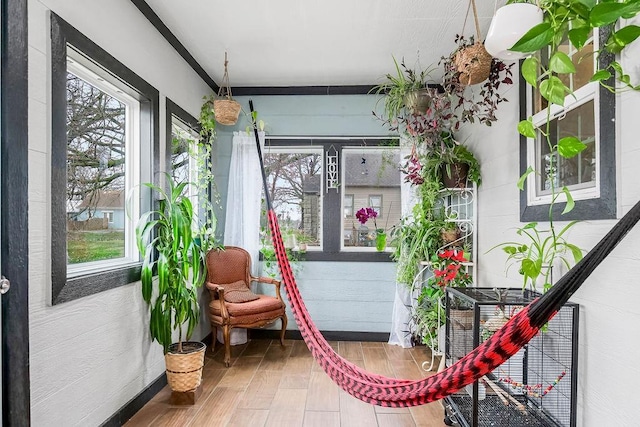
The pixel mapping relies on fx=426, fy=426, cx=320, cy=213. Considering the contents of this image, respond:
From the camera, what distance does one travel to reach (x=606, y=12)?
48.3 inches

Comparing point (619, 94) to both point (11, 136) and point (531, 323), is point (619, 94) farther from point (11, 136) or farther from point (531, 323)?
point (11, 136)

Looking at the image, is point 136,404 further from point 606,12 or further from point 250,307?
point 606,12

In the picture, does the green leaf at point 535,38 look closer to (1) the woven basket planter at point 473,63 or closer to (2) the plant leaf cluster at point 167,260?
(1) the woven basket planter at point 473,63

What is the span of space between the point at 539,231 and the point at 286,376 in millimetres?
1909

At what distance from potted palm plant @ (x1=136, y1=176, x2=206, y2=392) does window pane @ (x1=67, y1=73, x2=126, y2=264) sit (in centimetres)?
17

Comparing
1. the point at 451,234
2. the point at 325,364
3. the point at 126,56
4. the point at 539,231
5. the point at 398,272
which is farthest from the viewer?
the point at 398,272

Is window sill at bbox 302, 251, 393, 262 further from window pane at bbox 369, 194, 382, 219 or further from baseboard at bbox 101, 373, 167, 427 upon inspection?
baseboard at bbox 101, 373, 167, 427

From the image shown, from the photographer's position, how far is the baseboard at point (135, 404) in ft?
7.26

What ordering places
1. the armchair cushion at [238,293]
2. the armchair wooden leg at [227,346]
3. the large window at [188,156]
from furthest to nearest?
the armchair cushion at [238,293]
the armchair wooden leg at [227,346]
the large window at [188,156]

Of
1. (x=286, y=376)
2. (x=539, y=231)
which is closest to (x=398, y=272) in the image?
(x=286, y=376)

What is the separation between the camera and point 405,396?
153cm

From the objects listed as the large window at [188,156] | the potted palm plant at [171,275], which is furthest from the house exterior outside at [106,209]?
the large window at [188,156]

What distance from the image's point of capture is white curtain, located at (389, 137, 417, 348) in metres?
3.69

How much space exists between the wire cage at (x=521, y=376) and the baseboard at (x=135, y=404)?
1749mm
